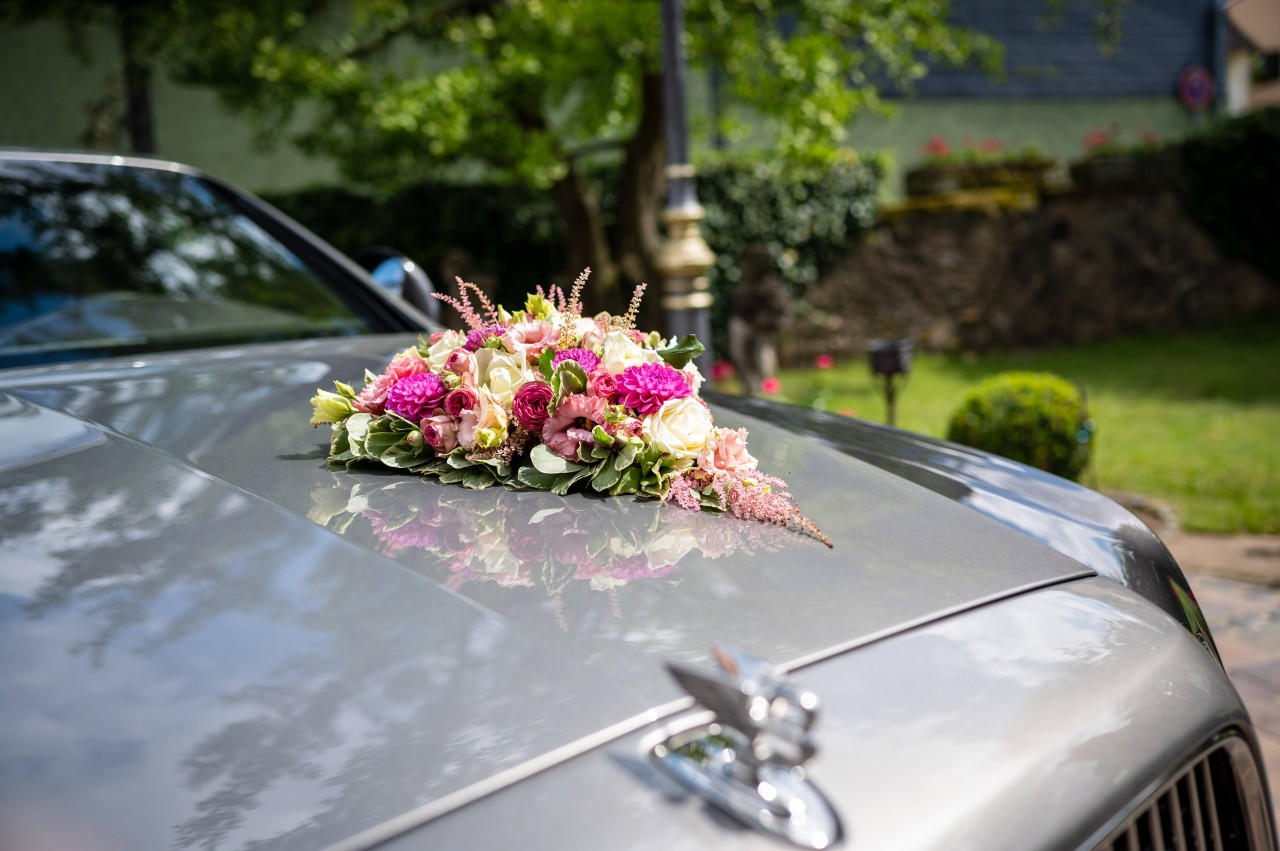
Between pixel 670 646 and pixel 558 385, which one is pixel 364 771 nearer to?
pixel 670 646

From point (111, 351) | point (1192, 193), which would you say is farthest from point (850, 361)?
point (111, 351)

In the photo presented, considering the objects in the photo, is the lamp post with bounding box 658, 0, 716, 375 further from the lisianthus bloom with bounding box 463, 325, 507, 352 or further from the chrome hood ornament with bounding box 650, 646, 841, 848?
the chrome hood ornament with bounding box 650, 646, 841, 848

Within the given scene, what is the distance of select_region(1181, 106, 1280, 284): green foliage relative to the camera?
34.7ft

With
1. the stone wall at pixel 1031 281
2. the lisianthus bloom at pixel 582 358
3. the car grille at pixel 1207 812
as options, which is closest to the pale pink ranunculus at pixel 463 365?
the lisianthus bloom at pixel 582 358

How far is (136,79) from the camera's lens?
327 inches

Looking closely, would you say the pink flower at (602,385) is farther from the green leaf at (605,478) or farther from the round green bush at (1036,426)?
the round green bush at (1036,426)

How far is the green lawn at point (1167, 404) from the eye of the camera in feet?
19.2

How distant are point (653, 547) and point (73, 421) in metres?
0.90

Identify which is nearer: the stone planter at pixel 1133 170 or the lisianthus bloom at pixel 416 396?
the lisianthus bloom at pixel 416 396

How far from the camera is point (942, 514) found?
1.53 m

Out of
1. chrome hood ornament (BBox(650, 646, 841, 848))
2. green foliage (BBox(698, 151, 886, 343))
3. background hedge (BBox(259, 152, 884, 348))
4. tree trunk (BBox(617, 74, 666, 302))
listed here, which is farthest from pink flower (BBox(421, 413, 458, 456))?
green foliage (BBox(698, 151, 886, 343))

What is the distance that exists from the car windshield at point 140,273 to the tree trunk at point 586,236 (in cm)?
661

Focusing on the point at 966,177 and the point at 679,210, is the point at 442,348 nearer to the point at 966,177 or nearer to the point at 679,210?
the point at 679,210

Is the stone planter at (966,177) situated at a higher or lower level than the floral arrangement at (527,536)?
higher
